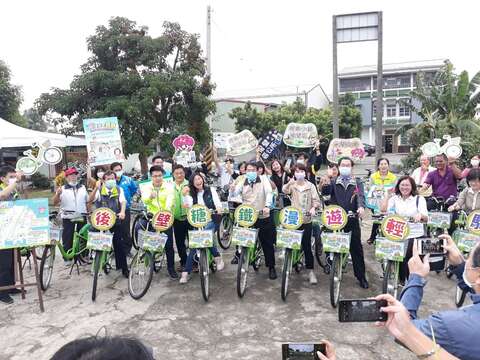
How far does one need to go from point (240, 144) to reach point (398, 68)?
38069 mm

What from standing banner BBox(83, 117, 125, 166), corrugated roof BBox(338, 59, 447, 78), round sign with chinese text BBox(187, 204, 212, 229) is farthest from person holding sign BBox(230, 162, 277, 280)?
corrugated roof BBox(338, 59, 447, 78)

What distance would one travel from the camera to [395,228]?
4.30 meters

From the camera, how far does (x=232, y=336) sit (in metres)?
3.86

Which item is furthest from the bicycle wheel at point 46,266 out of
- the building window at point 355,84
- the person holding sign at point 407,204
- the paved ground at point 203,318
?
the building window at point 355,84

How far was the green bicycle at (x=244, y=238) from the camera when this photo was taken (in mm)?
4742

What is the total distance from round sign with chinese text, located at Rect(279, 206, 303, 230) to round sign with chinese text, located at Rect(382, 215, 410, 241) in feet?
3.26

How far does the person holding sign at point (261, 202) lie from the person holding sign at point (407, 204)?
1597 millimetres

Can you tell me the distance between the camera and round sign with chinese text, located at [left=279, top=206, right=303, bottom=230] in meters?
4.79

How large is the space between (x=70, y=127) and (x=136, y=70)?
8.96 ft

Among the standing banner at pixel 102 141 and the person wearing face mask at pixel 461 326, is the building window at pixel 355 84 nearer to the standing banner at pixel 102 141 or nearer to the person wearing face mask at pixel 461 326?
the standing banner at pixel 102 141

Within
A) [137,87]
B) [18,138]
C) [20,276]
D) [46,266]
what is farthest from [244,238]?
[18,138]

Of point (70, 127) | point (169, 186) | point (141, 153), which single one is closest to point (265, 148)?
point (169, 186)

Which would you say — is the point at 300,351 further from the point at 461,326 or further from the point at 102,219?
the point at 102,219

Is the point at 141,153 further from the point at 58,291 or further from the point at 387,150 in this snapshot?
the point at 387,150
